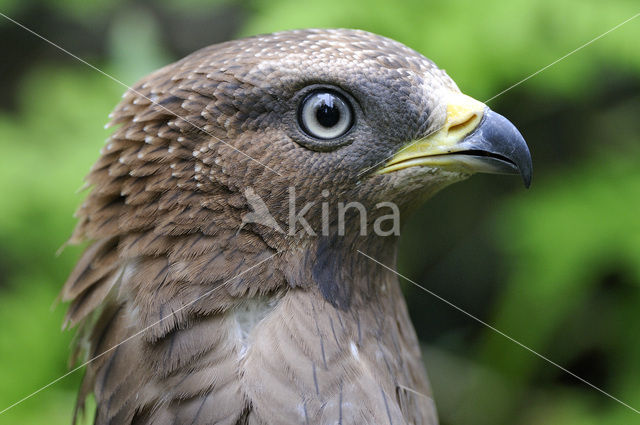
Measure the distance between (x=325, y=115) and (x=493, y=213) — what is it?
8.75 feet

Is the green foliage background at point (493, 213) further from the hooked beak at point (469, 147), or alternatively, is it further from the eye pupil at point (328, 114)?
the eye pupil at point (328, 114)

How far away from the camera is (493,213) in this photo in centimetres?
481

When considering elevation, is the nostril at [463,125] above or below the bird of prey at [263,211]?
above

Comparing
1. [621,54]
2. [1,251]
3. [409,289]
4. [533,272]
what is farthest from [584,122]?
[1,251]

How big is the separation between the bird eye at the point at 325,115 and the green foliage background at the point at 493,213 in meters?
1.44

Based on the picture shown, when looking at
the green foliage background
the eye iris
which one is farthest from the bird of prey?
the green foliage background

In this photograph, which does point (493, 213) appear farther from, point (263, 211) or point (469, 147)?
point (263, 211)

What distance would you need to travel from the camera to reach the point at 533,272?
4.28 metres

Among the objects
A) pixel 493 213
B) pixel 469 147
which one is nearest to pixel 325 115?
pixel 469 147

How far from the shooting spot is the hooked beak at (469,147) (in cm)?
246

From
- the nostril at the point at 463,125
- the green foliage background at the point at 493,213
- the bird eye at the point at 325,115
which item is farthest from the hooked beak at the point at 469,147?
the green foliage background at the point at 493,213

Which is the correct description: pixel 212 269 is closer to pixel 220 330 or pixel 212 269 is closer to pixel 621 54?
pixel 220 330

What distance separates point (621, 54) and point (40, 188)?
324cm

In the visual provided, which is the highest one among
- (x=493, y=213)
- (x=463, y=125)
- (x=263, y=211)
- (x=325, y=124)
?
(x=463, y=125)
